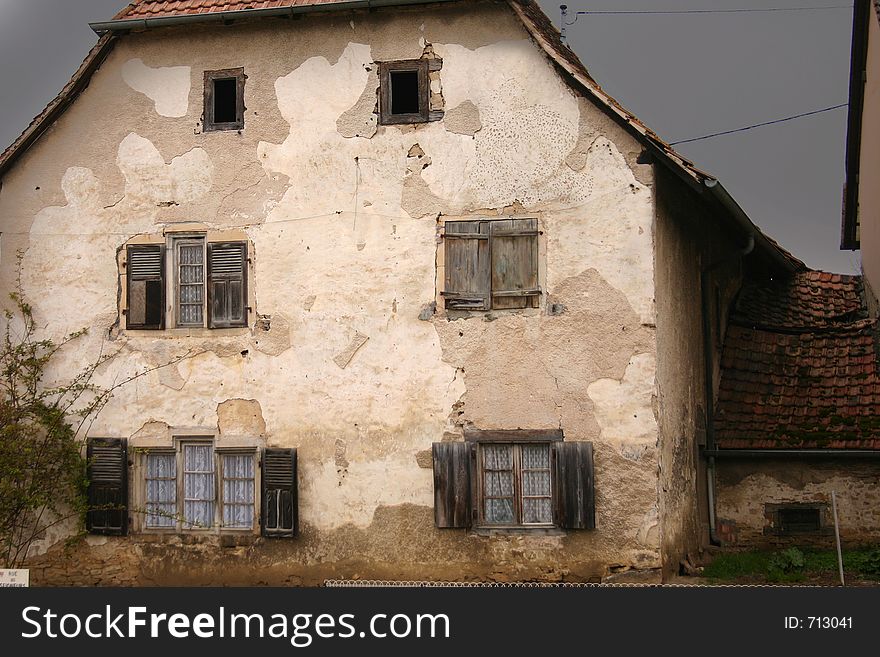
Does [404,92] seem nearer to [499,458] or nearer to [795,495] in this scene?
[499,458]

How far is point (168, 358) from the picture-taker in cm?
1527

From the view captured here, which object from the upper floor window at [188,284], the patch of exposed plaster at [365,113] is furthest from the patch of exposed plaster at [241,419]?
the patch of exposed plaster at [365,113]

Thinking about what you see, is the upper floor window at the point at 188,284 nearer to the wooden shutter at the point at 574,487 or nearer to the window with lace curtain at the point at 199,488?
the window with lace curtain at the point at 199,488

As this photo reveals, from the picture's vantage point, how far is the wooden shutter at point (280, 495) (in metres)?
14.7

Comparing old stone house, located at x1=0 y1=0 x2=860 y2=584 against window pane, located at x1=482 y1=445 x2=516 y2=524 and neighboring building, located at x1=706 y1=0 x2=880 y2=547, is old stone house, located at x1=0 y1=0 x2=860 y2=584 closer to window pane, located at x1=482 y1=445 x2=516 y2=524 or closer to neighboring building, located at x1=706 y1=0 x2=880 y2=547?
window pane, located at x1=482 y1=445 x2=516 y2=524

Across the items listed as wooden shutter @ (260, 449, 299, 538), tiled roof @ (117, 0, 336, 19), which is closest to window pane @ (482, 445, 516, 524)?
wooden shutter @ (260, 449, 299, 538)

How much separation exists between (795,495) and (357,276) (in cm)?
639

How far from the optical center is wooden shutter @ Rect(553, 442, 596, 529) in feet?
45.8

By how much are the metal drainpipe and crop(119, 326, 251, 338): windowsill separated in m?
6.18

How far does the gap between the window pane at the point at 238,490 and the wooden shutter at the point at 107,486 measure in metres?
1.22

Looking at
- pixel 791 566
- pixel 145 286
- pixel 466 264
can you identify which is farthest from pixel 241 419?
pixel 791 566

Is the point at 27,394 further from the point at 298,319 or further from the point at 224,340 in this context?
the point at 298,319

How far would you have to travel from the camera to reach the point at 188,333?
50.1 ft

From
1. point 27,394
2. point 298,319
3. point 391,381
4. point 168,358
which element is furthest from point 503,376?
point 27,394
